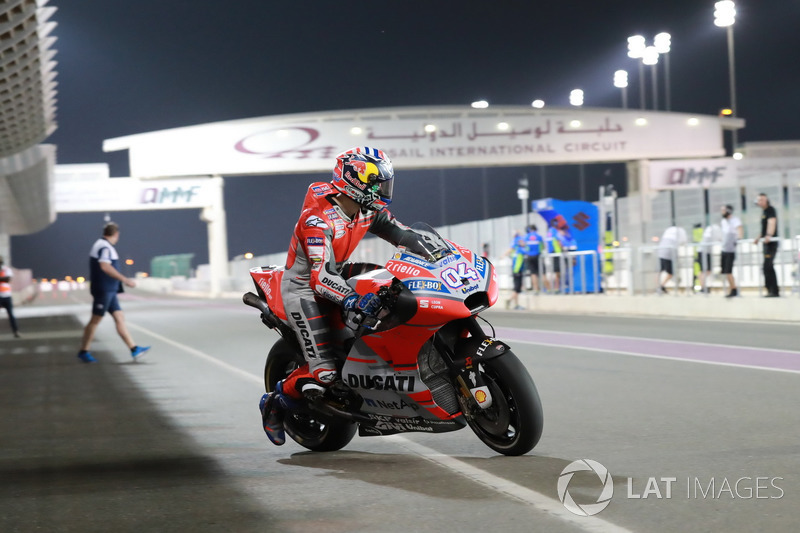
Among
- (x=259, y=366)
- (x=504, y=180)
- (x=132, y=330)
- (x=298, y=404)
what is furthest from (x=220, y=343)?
(x=504, y=180)

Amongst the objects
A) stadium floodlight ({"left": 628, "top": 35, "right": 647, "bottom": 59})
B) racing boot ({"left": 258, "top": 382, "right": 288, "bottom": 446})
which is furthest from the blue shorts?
stadium floodlight ({"left": 628, "top": 35, "right": 647, "bottom": 59})

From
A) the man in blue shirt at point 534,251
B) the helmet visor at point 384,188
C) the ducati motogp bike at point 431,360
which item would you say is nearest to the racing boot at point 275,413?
the ducati motogp bike at point 431,360

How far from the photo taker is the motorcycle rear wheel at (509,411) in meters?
5.87

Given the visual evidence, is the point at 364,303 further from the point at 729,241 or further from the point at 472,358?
the point at 729,241

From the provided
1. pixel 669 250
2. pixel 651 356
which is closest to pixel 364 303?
pixel 651 356

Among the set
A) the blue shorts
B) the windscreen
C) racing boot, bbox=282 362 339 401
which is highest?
the windscreen

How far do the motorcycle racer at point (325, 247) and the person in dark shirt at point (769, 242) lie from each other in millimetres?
13100

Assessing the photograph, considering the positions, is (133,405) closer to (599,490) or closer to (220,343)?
(599,490)

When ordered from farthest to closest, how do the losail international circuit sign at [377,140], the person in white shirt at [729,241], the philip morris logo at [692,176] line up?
the philip morris logo at [692,176] < the losail international circuit sign at [377,140] < the person in white shirt at [729,241]

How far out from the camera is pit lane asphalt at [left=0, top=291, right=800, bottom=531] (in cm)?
491

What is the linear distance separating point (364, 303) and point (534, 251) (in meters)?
20.3

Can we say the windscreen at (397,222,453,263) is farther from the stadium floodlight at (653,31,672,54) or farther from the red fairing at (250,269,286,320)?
the stadium floodlight at (653,31,672,54)

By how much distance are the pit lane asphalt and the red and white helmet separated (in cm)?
152
